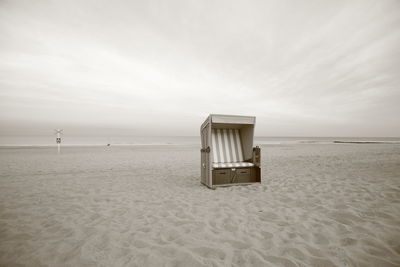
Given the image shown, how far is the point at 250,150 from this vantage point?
21.0 ft

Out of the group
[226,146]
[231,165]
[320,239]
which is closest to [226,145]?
[226,146]

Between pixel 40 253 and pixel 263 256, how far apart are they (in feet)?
9.62

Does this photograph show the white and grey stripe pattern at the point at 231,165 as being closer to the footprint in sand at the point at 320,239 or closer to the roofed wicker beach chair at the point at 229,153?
the roofed wicker beach chair at the point at 229,153

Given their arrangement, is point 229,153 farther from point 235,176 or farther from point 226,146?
point 235,176

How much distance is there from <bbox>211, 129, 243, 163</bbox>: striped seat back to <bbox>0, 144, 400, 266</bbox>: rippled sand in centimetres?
113

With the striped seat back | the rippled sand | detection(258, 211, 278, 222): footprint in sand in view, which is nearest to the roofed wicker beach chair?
the striped seat back

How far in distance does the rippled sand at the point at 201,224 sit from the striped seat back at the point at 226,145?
1.13m

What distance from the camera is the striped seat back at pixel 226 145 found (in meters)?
6.51

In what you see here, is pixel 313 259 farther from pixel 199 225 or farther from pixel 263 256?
pixel 199 225

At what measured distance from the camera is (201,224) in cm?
345

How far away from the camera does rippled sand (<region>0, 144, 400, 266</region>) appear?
2537mm

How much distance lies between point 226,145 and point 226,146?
0.11 feet

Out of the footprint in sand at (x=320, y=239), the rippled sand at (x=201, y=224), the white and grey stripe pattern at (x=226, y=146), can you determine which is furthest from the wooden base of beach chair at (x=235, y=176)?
the footprint in sand at (x=320, y=239)

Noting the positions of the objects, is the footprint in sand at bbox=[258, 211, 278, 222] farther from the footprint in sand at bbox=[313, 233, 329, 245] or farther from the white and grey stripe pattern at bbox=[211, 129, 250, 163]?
the white and grey stripe pattern at bbox=[211, 129, 250, 163]
